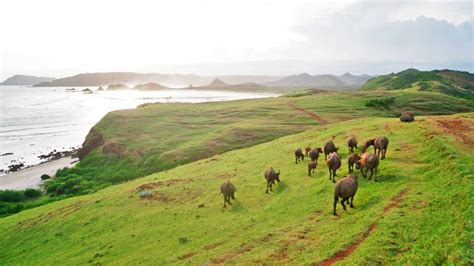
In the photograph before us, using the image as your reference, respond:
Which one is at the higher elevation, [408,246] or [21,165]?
[408,246]

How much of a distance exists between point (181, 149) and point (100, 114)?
123 m

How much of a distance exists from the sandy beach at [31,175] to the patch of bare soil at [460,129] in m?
61.7

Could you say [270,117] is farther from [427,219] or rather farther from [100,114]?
[100,114]

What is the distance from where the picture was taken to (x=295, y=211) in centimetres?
2411

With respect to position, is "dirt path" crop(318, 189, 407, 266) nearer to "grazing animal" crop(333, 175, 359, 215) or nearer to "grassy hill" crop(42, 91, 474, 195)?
"grazing animal" crop(333, 175, 359, 215)

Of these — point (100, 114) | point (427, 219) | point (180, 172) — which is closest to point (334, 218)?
point (427, 219)

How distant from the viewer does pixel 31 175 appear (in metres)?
72.2

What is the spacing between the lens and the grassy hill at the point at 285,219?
16875 millimetres

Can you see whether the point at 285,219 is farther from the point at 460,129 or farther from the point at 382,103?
the point at 382,103

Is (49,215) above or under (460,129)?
under

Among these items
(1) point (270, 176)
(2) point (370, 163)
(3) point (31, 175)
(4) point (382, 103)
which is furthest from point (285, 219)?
(4) point (382, 103)

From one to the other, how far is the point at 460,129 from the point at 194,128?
58059mm

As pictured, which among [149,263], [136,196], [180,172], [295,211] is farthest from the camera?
[180,172]

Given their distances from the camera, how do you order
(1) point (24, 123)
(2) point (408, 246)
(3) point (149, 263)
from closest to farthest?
(2) point (408, 246) < (3) point (149, 263) < (1) point (24, 123)
